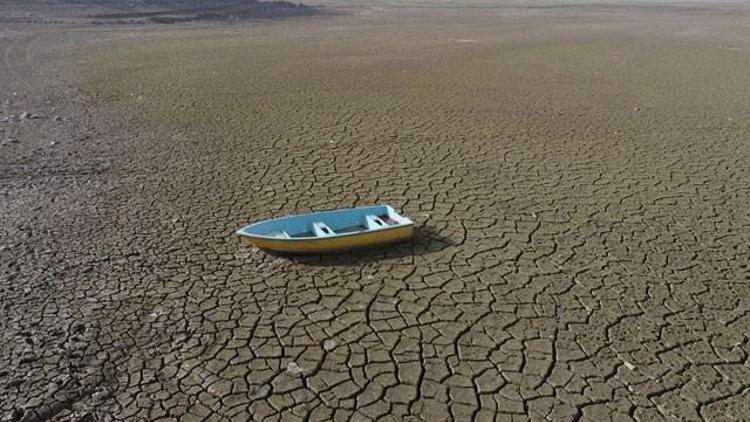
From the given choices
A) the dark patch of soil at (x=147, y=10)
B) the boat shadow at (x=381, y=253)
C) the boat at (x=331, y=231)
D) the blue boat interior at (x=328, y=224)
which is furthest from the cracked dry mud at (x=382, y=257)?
the dark patch of soil at (x=147, y=10)

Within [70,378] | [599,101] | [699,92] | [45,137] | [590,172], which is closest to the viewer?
[70,378]

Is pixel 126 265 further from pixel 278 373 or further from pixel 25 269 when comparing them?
pixel 278 373

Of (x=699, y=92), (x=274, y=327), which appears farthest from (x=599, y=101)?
(x=274, y=327)

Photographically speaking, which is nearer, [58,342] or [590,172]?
[58,342]

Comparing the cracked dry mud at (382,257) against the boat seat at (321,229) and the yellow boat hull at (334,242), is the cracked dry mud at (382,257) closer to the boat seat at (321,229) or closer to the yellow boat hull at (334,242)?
the yellow boat hull at (334,242)

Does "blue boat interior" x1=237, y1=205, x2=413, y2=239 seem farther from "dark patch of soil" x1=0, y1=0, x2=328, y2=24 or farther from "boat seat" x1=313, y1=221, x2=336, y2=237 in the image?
"dark patch of soil" x1=0, y1=0, x2=328, y2=24

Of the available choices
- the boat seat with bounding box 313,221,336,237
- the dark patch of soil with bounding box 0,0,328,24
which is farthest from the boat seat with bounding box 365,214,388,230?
the dark patch of soil with bounding box 0,0,328,24

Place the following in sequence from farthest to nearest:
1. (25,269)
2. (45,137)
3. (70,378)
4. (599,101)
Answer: (599,101)
(45,137)
(25,269)
(70,378)

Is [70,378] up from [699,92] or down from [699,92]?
down
